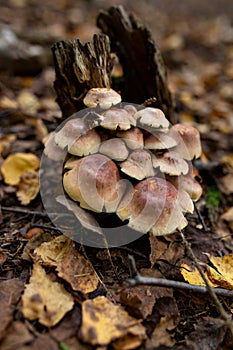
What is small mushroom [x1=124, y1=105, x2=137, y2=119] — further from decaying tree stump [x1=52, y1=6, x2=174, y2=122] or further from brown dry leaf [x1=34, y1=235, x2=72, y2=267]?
brown dry leaf [x1=34, y1=235, x2=72, y2=267]

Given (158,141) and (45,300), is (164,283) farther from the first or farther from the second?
(158,141)

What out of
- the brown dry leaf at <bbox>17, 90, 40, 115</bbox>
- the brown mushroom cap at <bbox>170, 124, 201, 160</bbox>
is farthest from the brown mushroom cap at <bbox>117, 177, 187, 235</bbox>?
the brown dry leaf at <bbox>17, 90, 40, 115</bbox>

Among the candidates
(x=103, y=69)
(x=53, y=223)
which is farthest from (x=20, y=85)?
(x=53, y=223)

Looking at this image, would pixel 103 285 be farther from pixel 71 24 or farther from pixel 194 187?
pixel 71 24

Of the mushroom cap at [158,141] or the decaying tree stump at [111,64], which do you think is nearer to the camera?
the mushroom cap at [158,141]

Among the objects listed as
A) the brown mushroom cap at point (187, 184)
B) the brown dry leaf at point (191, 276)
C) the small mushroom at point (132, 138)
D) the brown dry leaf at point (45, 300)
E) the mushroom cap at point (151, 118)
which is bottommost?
the brown dry leaf at point (191, 276)

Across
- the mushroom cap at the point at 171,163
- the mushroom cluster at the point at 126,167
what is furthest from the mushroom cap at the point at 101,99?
the mushroom cap at the point at 171,163

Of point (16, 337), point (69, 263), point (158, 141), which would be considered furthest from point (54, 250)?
point (158, 141)

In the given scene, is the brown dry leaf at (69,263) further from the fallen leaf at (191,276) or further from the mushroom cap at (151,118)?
the mushroom cap at (151,118)
